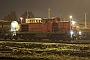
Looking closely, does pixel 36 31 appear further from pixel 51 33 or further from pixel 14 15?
pixel 14 15

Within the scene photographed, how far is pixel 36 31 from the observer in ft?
100

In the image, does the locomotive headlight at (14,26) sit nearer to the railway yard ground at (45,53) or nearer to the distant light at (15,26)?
the distant light at (15,26)

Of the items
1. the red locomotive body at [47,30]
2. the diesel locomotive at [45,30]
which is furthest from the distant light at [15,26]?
the red locomotive body at [47,30]

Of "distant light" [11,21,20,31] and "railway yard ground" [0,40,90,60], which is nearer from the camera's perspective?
"railway yard ground" [0,40,90,60]

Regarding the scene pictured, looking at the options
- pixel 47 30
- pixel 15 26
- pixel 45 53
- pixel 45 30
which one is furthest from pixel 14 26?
pixel 45 53

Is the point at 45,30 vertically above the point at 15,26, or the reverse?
the point at 15,26

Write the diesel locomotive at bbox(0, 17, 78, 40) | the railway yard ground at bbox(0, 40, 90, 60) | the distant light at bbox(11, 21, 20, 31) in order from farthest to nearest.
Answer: the distant light at bbox(11, 21, 20, 31) < the diesel locomotive at bbox(0, 17, 78, 40) < the railway yard ground at bbox(0, 40, 90, 60)

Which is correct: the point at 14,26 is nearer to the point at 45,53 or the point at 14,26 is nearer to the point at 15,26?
the point at 15,26

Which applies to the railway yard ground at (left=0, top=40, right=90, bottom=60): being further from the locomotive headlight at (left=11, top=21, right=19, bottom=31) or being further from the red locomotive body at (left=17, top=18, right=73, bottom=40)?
the locomotive headlight at (left=11, top=21, right=19, bottom=31)

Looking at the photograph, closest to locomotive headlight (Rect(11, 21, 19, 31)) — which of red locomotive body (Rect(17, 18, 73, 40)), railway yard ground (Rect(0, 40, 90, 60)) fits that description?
red locomotive body (Rect(17, 18, 73, 40))

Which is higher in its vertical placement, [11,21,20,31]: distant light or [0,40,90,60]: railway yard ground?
[11,21,20,31]: distant light

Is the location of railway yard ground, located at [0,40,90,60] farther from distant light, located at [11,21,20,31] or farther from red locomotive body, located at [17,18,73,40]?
distant light, located at [11,21,20,31]

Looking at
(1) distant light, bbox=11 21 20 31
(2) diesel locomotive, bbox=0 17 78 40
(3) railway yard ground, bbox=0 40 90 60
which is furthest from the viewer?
(1) distant light, bbox=11 21 20 31

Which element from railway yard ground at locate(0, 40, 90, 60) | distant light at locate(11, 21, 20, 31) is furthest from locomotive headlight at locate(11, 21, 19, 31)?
railway yard ground at locate(0, 40, 90, 60)
